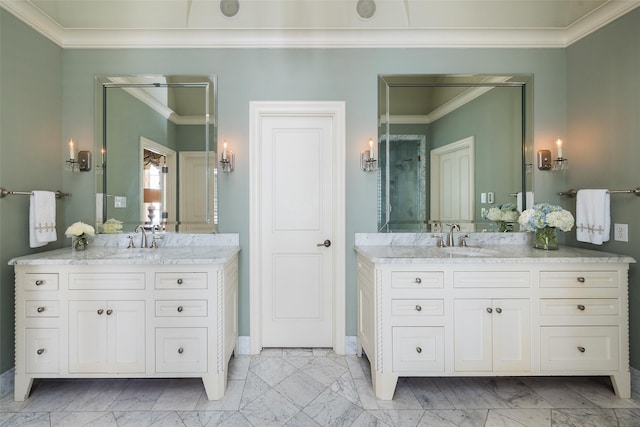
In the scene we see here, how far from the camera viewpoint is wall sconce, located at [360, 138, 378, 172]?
92.3 inches

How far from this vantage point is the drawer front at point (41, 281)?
179 centimetres

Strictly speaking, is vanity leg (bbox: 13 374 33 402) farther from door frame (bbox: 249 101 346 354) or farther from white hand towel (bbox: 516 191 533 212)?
white hand towel (bbox: 516 191 533 212)

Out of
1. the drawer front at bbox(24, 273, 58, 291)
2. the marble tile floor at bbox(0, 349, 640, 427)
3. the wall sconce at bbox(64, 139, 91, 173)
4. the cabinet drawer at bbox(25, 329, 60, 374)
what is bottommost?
the marble tile floor at bbox(0, 349, 640, 427)

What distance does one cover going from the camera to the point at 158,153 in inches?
93.3

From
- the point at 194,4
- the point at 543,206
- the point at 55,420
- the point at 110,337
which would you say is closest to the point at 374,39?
the point at 194,4

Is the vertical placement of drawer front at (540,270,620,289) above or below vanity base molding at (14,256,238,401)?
above

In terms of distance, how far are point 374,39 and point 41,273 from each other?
9.48 feet

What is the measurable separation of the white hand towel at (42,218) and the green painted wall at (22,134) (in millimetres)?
98

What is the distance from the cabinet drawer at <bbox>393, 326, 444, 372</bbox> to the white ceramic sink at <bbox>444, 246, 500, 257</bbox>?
0.55 meters

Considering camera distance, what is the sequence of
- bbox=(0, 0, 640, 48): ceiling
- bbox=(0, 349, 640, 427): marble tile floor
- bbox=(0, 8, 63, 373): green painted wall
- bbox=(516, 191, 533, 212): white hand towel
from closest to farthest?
bbox=(0, 349, 640, 427): marble tile floor
bbox=(0, 8, 63, 373): green painted wall
bbox=(0, 0, 640, 48): ceiling
bbox=(516, 191, 533, 212): white hand towel

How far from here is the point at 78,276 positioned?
179 cm

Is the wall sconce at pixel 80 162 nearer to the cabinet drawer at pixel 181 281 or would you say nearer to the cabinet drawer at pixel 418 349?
the cabinet drawer at pixel 181 281

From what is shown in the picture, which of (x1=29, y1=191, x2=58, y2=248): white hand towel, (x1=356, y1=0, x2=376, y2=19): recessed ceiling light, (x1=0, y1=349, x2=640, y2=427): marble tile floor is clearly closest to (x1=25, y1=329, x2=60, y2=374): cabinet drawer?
(x1=0, y1=349, x2=640, y2=427): marble tile floor

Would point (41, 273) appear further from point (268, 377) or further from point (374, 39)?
point (374, 39)
